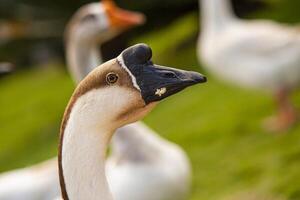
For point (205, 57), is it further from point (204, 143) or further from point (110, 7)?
point (110, 7)

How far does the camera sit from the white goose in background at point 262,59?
31.0 feet

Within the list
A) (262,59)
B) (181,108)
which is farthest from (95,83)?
(181,108)

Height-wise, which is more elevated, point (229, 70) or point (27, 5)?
point (27, 5)

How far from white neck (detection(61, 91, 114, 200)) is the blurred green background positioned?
4016mm

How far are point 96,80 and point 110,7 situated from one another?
4.19 metres

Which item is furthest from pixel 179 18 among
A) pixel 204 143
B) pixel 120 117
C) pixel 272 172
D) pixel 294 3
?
pixel 120 117

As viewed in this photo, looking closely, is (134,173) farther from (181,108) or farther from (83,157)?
(181,108)

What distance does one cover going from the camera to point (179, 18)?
1797 cm

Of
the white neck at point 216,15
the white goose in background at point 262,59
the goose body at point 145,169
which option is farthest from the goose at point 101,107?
the white neck at point 216,15

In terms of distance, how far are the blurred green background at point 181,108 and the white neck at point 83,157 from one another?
4016 millimetres

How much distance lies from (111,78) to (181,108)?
940 centimetres

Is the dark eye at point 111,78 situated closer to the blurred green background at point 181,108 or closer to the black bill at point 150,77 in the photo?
the black bill at point 150,77

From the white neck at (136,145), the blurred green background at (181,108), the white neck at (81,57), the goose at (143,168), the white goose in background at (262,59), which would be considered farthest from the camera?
the white goose in background at (262,59)

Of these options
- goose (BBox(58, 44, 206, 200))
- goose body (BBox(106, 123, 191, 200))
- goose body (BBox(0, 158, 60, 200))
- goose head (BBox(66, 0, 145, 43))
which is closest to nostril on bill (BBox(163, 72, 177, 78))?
goose (BBox(58, 44, 206, 200))
